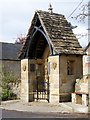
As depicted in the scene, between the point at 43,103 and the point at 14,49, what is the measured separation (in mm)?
22327

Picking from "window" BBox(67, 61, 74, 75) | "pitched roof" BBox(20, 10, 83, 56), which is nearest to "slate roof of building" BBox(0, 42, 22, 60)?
"pitched roof" BBox(20, 10, 83, 56)

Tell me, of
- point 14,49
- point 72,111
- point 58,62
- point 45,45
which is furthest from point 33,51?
point 14,49

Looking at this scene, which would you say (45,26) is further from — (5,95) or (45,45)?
(5,95)

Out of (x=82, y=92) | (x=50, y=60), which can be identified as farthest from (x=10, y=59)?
(x=82, y=92)

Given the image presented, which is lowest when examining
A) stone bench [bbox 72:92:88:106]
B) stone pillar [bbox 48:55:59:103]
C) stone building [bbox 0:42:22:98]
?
stone bench [bbox 72:92:88:106]

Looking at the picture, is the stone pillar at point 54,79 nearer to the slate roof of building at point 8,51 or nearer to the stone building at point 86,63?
the stone building at point 86,63

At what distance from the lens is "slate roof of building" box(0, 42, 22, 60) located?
38562mm

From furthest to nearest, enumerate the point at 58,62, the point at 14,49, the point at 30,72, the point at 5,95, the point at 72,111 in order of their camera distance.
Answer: the point at 14,49 → the point at 5,95 → the point at 30,72 → the point at 58,62 → the point at 72,111

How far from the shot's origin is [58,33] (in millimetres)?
21156

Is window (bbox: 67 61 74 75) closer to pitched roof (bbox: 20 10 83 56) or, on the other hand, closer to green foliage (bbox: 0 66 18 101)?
pitched roof (bbox: 20 10 83 56)

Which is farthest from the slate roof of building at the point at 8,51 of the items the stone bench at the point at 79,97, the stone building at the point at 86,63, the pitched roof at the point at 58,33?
the stone bench at the point at 79,97

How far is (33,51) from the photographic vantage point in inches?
920

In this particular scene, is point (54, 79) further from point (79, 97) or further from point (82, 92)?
point (82, 92)

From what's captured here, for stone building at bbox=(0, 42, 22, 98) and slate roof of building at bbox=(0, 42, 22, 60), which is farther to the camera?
slate roof of building at bbox=(0, 42, 22, 60)
